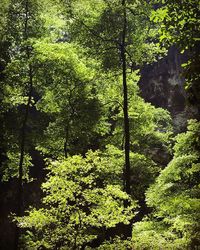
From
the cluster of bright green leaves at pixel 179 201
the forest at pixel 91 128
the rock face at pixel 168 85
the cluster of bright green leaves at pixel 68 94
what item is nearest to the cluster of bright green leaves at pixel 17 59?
the forest at pixel 91 128

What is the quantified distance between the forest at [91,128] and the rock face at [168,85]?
1261cm

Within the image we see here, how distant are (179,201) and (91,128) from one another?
9.33m

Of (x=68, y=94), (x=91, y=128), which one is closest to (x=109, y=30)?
(x=68, y=94)

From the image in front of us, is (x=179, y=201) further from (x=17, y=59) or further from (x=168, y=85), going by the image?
(x=168, y=85)

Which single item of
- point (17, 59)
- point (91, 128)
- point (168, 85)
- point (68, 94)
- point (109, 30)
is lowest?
point (91, 128)

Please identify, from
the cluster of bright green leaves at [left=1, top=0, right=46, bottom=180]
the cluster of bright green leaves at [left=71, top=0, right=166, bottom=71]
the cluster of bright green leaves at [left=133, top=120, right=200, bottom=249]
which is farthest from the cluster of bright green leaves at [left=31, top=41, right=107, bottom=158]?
the cluster of bright green leaves at [left=133, top=120, right=200, bottom=249]

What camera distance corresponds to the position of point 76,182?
11477 millimetres

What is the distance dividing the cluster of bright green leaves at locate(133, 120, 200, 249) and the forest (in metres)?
0.04

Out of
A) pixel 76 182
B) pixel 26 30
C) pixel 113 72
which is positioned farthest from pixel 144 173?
pixel 26 30

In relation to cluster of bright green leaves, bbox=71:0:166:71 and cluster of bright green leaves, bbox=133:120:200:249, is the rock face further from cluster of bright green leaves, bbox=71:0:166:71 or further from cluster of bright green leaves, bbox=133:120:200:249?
cluster of bright green leaves, bbox=133:120:200:249

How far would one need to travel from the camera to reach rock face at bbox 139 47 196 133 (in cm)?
3769

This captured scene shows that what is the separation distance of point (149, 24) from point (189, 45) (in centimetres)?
1007

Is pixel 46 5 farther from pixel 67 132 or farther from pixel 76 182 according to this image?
pixel 76 182

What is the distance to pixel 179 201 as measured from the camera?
11805 millimetres
